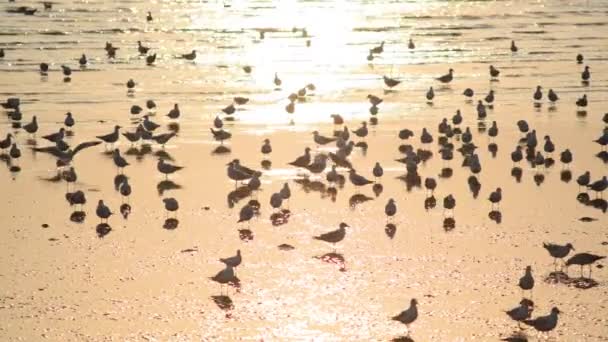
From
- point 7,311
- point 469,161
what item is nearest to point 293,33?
point 469,161

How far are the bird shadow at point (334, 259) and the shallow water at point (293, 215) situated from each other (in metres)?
0.11

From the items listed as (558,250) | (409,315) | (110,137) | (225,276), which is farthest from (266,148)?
(409,315)

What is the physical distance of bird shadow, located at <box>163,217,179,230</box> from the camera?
3070 centimetres

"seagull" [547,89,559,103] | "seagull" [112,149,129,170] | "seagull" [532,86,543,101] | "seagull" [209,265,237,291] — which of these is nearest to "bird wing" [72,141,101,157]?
"seagull" [112,149,129,170]

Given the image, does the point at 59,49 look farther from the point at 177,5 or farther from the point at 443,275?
the point at 443,275

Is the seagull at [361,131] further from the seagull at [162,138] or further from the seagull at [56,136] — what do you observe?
the seagull at [56,136]

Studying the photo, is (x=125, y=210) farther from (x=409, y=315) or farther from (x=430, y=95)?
(x=430, y=95)

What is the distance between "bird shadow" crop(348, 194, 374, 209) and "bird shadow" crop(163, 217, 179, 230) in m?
4.68

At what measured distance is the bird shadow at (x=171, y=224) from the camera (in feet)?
101

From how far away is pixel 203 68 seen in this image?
6097cm

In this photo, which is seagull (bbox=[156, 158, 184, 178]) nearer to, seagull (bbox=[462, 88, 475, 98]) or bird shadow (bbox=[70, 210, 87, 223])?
bird shadow (bbox=[70, 210, 87, 223])

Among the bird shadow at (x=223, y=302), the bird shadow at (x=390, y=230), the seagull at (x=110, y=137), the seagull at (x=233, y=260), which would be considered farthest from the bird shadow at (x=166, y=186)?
the bird shadow at (x=223, y=302)

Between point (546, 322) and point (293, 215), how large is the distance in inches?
404

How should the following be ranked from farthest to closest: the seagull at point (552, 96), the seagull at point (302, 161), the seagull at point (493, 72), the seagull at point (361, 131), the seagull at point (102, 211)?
1. the seagull at point (493, 72)
2. the seagull at point (552, 96)
3. the seagull at point (361, 131)
4. the seagull at point (302, 161)
5. the seagull at point (102, 211)
